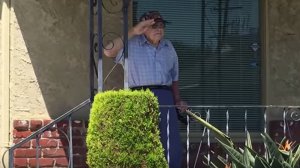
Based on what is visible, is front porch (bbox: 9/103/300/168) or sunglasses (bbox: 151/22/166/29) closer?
sunglasses (bbox: 151/22/166/29)

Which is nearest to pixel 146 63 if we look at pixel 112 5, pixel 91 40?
pixel 91 40

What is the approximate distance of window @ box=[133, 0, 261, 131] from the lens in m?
8.05

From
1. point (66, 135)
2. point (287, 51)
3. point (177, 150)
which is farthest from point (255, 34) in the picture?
point (66, 135)

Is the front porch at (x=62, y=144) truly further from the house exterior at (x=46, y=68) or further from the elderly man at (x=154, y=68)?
the elderly man at (x=154, y=68)

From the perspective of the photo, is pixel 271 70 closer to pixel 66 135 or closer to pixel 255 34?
pixel 255 34

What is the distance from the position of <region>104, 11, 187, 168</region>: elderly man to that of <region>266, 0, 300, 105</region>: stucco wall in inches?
57.4

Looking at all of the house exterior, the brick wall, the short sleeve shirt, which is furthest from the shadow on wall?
the short sleeve shirt

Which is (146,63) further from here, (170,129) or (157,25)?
(170,129)

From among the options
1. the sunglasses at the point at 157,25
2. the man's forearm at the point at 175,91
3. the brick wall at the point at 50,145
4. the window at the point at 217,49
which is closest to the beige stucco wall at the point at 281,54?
the window at the point at 217,49

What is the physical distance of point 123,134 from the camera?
606 cm

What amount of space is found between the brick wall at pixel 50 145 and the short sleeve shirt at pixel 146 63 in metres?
0.82

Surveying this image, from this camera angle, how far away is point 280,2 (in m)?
8.17

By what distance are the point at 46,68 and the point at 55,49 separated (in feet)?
0.71

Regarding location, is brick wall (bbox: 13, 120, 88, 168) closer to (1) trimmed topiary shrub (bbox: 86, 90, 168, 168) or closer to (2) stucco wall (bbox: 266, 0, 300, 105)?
(1) trimmed topiary shrub (bbox: 86, 90, 168, 168)
